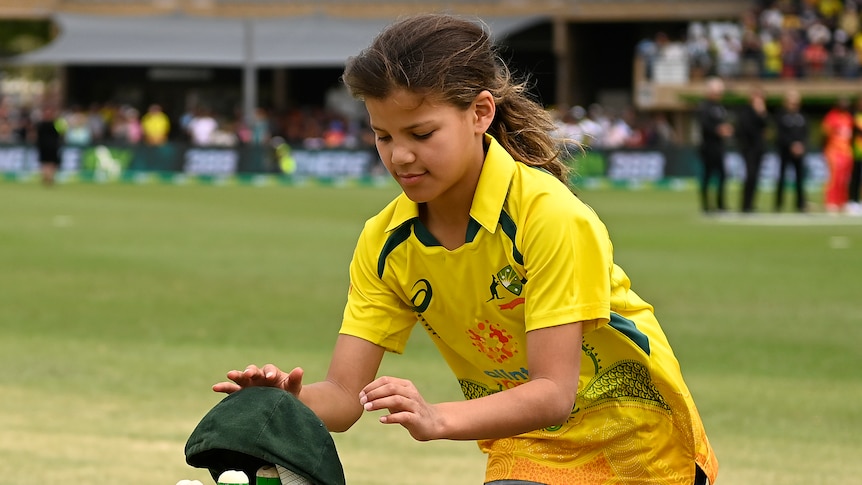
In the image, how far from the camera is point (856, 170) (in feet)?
88.7

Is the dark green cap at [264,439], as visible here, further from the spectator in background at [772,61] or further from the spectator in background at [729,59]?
the spectator in background at [729,59]

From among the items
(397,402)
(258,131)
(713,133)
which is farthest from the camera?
(258,131)

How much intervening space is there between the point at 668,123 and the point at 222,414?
47.6 meters

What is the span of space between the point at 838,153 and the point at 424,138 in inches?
976

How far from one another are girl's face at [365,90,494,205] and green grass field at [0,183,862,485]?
11.7ft

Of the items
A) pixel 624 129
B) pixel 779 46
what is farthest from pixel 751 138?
pixel 779 46

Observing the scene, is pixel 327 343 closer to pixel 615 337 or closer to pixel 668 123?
pixel 615 337

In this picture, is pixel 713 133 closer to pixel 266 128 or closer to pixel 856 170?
pixel 856 170

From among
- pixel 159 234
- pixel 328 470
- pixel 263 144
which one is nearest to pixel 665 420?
pixel 328 470

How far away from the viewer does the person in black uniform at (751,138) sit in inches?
1024

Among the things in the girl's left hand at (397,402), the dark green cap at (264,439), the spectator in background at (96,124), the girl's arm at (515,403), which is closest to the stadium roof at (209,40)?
the spectator in background at (96,124)

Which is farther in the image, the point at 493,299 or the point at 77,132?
the point at 77,132

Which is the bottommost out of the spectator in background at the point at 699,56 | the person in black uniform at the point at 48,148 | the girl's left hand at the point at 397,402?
the person in black uniform at the point at 48,148

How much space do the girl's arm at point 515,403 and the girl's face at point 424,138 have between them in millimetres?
442
